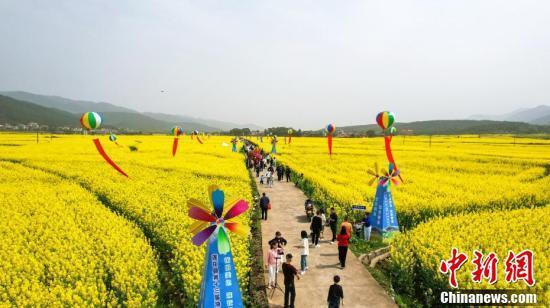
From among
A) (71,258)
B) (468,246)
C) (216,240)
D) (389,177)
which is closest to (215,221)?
(216,240)

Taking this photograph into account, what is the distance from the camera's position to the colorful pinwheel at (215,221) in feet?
22.7

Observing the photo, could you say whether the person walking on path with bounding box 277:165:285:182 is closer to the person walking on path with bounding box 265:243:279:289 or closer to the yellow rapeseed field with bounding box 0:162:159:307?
the yellow rapeseed field with bounding box 0:162:159:307

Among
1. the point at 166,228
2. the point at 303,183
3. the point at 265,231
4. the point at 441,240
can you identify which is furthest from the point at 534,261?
the point at 303,183

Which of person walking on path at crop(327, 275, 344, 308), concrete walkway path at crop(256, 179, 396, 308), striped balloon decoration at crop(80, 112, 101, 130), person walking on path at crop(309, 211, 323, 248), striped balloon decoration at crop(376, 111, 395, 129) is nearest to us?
person walking on path at crop(327, 275, 344, 308)

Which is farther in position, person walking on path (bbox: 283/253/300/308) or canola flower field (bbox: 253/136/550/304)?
canola flower field (bbox: 253/136/550/304)

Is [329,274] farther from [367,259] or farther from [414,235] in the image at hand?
[414,235]

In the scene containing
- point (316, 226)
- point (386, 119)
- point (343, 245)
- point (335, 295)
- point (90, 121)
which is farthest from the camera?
point (386, 119)

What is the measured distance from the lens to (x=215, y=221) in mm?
7039

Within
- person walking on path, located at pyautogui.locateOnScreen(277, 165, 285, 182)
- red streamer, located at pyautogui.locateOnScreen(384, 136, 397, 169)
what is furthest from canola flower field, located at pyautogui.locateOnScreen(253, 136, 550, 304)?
red streamer, located at pyautogui.locateOnScreen(384, 136, 397, 169)

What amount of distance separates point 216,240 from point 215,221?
1.36 ft

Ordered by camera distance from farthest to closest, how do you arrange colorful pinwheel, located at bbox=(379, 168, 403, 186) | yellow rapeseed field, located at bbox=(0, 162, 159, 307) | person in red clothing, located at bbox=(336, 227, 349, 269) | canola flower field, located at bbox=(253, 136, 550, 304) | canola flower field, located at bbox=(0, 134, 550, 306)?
1. colorful pinwheel, located at bbox=(379, 168, 403, 186)
2. person in red clothing, located at bbox=(336, 227, 349, 269)
3. canola flower field, located at bbox=(253, 136, 550, 304)
4. canola flower field, located at bbox=(0, 134, 550, 306)
5. yellow rapeseed field, located at bbox=(0, 162, 159, 307)

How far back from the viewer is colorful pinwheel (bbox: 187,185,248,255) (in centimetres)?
693

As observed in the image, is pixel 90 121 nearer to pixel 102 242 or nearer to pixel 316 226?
pixel 102 242

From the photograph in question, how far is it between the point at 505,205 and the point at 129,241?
1859 cm
